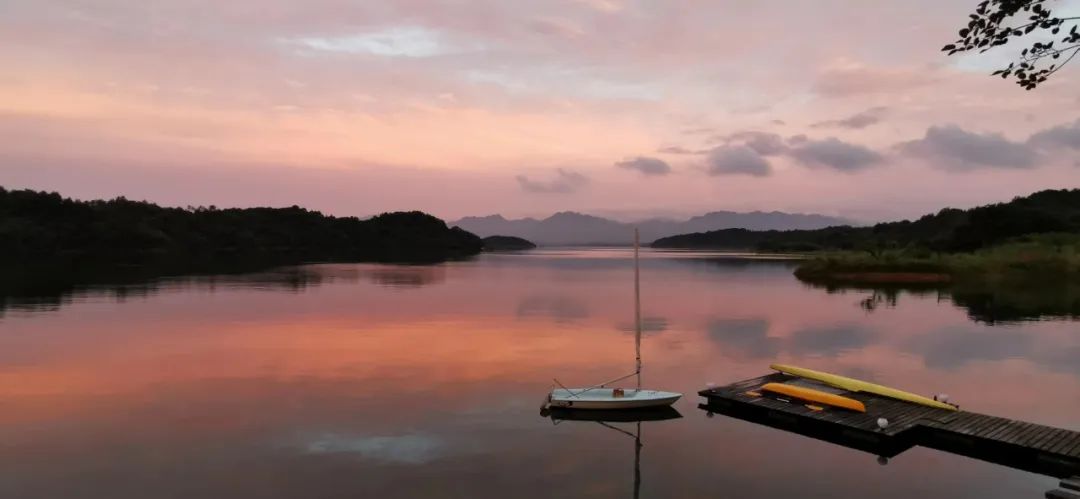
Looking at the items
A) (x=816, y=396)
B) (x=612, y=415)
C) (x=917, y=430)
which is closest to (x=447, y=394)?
(x=612, y=415)

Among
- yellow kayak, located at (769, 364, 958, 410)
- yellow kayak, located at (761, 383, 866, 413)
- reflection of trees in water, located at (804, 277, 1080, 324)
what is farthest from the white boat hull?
reflection of trees in water, located at (804, 277, 1080, 324)

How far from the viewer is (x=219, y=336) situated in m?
34.4

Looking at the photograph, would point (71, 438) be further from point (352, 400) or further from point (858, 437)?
point (858, 437)

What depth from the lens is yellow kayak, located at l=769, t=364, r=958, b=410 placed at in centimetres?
1949

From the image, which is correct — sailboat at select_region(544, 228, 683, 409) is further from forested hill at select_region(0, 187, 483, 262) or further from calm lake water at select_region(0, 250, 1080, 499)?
forested hill at select_region(0, 187, 483, 262)

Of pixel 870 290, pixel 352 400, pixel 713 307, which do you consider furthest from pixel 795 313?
pixel 352 400

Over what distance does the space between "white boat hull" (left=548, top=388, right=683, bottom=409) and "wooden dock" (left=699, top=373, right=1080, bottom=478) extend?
1890mm

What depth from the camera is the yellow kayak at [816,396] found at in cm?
1884

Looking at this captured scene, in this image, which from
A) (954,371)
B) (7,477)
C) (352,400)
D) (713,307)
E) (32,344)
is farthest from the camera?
(713,307)

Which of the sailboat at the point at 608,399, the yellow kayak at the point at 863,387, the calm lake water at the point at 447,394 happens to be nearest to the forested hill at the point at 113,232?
the calm lake water at the point at 447,394

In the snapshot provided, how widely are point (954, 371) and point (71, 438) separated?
3145 cm

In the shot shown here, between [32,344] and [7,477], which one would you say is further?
[32,344]

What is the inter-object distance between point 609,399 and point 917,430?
854 centimetres

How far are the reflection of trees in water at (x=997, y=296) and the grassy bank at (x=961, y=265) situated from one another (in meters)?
4.03
